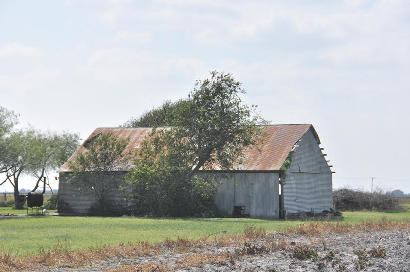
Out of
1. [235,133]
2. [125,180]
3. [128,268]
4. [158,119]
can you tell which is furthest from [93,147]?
[128,268]

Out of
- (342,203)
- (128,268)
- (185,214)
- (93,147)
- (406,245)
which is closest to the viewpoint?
(128,268)

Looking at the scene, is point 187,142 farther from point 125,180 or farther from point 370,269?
point 370,269

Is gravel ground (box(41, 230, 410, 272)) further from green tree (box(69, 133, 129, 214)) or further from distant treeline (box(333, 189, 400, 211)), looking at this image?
distant treeline (box(333, 189, 400, 211))

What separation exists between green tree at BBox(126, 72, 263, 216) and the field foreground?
20.0 m

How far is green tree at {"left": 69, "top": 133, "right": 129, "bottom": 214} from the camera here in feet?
155

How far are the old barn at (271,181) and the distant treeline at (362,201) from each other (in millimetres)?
5606

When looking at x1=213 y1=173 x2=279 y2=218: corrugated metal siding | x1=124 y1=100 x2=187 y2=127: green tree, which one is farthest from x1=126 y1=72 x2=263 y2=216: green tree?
x1=124 y1=100 x2=187 y2=127: green tree

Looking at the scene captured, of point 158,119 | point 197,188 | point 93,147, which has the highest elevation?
point 158,119

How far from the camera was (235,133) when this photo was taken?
1711 inches

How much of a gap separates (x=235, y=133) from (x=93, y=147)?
1068cm

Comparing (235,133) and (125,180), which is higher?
(235,133)

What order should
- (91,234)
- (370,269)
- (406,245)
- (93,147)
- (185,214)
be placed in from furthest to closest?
(93,147)
(185,214)
(91,234)
(406,245)
(370,269)

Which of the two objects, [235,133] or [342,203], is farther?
[342,203]

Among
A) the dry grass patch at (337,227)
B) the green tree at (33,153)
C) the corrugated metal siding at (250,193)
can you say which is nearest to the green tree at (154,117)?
the green tree at (33,153)
